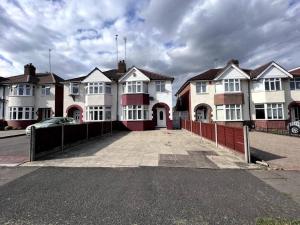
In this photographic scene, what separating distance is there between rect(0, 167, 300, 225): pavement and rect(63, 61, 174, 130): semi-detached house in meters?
16.9

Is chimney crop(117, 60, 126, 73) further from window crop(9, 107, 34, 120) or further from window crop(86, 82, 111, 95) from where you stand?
window crop(9, 107, 34, 120)

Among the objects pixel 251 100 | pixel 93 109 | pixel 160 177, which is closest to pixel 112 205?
pixel 160 177

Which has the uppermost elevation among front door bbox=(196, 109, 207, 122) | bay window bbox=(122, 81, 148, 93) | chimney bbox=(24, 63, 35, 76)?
chimney bbox=(24, 63, 35, 76)

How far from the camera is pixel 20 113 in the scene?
995 inches

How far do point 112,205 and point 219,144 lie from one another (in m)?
8.68

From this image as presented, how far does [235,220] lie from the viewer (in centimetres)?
328

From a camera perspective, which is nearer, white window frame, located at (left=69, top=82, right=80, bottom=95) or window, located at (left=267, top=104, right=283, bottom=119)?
window, located at (left=267, top=104, right=283, bottom=119)

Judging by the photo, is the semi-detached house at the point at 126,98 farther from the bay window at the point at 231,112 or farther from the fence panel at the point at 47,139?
the fence panel at the point at 47,139

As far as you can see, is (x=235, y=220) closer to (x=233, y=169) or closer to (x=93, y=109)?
(x=233, y=169)

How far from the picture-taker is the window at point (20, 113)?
Result: 25156mm

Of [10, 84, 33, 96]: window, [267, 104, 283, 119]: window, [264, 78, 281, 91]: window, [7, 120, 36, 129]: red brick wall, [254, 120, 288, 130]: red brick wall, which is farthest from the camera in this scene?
[10, 84, 33, 96]: window

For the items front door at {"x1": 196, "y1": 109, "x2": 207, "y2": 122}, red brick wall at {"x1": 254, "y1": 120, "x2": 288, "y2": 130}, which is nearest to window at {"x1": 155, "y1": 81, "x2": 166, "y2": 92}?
front door at {"x1": 196, "y1": 109, "x2": 207, "y2": 122}

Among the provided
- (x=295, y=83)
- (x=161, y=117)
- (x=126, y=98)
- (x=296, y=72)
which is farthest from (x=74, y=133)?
(x=296, y=72)

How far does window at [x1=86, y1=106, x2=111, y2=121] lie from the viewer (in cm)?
2356
